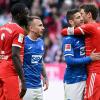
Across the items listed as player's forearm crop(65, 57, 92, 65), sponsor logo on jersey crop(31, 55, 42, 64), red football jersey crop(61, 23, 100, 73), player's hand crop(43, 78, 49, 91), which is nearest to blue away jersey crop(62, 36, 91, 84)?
player's forearm crop(65, 57, 92, 65)

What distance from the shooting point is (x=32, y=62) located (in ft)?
29.8

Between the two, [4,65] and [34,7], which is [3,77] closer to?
[4,65]

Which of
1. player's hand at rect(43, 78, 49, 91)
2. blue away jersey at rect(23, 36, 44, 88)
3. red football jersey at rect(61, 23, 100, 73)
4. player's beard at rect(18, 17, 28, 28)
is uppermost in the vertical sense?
player's beard at rect(18, 17, 28, 28)

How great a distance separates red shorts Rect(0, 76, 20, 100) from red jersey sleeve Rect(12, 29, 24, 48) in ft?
1.56

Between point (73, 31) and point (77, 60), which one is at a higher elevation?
point (73, 31)

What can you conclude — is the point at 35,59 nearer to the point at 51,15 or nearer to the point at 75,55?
the point at 75,55

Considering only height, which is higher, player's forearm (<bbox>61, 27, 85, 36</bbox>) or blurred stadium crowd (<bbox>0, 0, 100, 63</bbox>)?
blurred stadium crowd (<bbox>0, 0, 100, 63</bbox>)

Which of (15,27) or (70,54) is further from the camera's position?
(70,54)

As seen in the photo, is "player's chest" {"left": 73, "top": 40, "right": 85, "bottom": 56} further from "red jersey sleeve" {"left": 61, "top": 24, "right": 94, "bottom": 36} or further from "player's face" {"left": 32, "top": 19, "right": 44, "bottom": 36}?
"player's face" {"left": 32, "top": 19, "right": 44, "bottom": 36}

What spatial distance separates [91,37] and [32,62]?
109 cm

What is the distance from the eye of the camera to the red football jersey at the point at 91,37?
8.41 m

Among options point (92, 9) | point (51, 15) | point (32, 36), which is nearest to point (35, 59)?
point (32, 36)

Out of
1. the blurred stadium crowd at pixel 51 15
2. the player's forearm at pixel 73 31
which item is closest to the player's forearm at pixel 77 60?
the player's forearm at pixel 73 31

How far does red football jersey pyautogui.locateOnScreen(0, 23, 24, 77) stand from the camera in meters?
8.26
